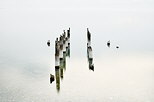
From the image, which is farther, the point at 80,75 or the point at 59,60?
the point at 59,60

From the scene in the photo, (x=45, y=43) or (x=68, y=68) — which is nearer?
(x=68, y=68)

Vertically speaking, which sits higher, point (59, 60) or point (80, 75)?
point (59, 60)

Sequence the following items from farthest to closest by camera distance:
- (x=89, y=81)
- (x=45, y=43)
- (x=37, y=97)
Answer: (x=45, y=43) < (x=89, y=81) < (x=37, y=97)

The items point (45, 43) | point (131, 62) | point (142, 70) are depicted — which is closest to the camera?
point (142, 70)

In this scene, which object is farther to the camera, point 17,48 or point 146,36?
point 146,36

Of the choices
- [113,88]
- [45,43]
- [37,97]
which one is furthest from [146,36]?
[37,97]

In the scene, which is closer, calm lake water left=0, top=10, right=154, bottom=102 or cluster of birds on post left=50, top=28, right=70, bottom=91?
calm lake water left=0, top=10, right=154, bottom=102

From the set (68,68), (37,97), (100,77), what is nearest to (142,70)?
(100,77)

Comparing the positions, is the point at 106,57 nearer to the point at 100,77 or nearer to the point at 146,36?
the point at 100,77

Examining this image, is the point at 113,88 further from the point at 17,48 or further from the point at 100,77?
the point at 17,48

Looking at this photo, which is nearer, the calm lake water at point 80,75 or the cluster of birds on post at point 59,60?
the calm lake water at point 80,75
